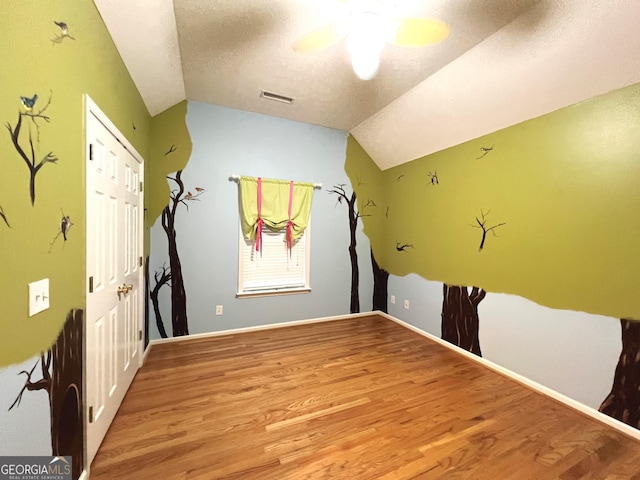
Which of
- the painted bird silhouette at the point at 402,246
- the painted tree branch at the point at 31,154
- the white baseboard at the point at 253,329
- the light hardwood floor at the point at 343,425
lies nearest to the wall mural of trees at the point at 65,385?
the light hardwood floor at the point at 343,425

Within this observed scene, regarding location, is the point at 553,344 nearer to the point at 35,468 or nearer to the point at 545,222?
the point at 545,222

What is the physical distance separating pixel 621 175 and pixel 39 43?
3269 millimetres

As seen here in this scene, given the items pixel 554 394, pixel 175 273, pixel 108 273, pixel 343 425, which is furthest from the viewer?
pixel 175 273

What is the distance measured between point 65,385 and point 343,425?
156cm

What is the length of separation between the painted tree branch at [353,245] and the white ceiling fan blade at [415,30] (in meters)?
2.25

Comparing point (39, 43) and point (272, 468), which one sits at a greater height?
point (39, 43)

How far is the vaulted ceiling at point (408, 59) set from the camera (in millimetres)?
1589

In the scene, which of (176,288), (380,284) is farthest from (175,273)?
(380,284)

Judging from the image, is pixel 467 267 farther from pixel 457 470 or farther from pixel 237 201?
pixel 237 201

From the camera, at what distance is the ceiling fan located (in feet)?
4.66

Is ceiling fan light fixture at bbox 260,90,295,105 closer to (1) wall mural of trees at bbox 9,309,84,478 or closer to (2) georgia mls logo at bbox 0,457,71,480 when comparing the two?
(1) wall mural of trees at bbox 9,309,84,478

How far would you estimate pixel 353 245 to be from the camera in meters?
3.89

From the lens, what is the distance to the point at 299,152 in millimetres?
3486

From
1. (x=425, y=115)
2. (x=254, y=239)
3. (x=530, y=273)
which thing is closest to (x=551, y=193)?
(x=530, y=273)
